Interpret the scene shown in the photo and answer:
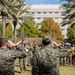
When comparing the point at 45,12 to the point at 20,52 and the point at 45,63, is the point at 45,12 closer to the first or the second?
the point at 45,63

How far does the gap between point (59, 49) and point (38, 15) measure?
11647 centimetres

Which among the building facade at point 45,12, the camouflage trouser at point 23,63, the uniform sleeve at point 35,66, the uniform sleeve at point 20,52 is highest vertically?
the building facade at point 45,12

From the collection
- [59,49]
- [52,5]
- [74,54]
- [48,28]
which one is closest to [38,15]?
[52,5]

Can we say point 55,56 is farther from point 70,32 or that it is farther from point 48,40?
point 70,32

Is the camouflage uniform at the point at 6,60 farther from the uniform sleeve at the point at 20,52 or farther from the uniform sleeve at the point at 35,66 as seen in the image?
the uniform sleeve at the point at 35,66

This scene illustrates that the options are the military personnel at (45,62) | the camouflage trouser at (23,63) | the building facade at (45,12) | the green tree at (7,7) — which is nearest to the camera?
the military personnel at (45,62)

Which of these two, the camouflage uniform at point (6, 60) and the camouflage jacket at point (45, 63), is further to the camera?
the camouflage jacket at point (45, 63)

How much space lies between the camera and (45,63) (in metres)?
7.09

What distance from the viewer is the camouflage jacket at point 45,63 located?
7078 millimetres

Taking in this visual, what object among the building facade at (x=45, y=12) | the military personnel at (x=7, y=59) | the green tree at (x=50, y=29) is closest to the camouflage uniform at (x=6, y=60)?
the military personnel at (x=7, y=59)

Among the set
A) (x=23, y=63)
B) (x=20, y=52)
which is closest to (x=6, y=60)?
(x=20, y=52)

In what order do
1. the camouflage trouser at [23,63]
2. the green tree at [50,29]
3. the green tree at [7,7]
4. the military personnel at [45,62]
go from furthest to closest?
the green tree at [50,29], the green tree at [7,7], the camouflage trouser at [23,63], the military personnel at [45,62]

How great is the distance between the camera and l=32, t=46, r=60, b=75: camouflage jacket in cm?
708

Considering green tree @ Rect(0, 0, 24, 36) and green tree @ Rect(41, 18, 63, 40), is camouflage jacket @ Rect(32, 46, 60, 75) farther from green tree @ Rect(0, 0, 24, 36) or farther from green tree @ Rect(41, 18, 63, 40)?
green tree @ Rect(41, 18, 63, 40)
